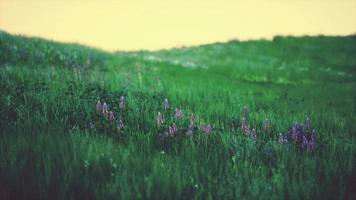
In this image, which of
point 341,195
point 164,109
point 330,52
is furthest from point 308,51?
point 341,195

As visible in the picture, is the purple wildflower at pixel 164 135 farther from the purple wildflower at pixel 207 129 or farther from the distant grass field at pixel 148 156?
the purple wildflower at pixel 207 129

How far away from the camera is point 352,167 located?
2217mm

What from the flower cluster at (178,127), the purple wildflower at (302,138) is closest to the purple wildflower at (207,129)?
the flower cluster at (178,127)

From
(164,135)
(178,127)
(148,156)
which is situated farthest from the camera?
(178,127)

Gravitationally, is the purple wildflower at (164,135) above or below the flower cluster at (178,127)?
below

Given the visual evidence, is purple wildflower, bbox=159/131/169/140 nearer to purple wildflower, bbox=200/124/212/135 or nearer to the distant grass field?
the distant grass field

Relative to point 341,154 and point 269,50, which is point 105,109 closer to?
point 341,154

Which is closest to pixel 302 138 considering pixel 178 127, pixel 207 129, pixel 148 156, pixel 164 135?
pixel 207 129

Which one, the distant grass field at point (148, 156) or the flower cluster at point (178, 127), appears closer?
the distant grass field at point (148, 156)

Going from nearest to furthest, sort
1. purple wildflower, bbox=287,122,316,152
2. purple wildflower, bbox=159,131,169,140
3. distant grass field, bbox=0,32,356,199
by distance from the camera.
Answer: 1. distant grass field, bbox=0,32,356,199
2. purple wildflower, bbox=287,122,316,152
3. purple wildflower, bbox=159,131,169,140

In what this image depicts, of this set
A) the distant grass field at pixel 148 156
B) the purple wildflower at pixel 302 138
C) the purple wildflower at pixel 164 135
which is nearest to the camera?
the distant grass field at pixel 148 156

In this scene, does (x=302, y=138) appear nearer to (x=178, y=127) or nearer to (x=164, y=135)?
(x=178, y=127)

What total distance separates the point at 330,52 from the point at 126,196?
2490 centimetres

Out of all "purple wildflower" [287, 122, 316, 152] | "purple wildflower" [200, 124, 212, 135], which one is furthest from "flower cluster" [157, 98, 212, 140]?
"purple wildflower" [287, 122, 316, 152]
